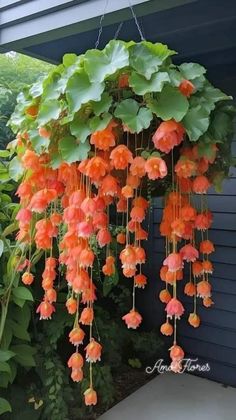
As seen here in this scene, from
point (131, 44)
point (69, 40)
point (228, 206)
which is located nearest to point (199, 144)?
point (131, 44)

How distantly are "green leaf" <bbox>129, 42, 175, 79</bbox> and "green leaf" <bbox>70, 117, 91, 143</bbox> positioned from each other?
0.55 feet

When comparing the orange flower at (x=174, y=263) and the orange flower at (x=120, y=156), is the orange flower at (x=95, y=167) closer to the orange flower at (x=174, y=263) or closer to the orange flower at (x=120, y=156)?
the orange flower at (x=120, y=156)

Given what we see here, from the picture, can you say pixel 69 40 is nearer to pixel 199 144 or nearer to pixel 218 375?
pixel 199 144

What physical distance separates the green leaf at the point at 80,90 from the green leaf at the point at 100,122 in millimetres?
43

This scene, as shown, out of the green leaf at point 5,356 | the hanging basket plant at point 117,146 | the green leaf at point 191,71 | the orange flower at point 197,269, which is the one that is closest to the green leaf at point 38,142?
the hanging basket plant at point 117,146

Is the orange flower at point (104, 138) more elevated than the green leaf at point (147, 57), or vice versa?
the green leaf at point (147, 57)

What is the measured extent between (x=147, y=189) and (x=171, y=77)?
15.6 inches

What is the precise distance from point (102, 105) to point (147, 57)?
150mm

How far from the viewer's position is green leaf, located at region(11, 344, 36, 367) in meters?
1.55

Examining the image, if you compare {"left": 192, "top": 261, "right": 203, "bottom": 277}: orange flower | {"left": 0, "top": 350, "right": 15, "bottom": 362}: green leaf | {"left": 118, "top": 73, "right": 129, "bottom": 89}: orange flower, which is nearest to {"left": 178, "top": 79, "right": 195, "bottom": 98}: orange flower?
{"left": 118, "top": 73, "right": 129, "bottom": 89}: orange flower

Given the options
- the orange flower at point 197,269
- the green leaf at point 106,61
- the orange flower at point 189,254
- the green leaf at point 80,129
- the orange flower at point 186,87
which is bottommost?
the orange flower at point 197,269

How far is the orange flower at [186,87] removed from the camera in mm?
858

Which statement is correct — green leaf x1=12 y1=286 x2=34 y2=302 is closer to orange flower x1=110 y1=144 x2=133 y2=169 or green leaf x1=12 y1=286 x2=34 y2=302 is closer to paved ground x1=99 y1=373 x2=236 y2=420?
orange flower x1=110 y1=144 x2=133 y2=169

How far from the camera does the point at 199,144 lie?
89cm
